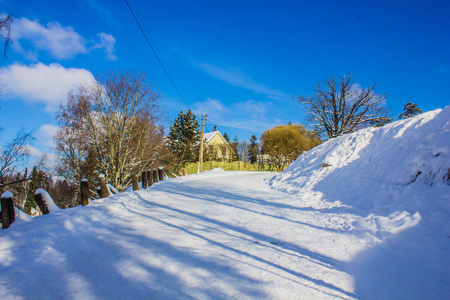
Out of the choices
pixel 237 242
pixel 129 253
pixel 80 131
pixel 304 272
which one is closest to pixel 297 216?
pixel 237 242

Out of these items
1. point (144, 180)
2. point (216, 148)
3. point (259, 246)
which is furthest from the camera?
point (216, 148)

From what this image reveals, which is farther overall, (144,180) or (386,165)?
(144,180)

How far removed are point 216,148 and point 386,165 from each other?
3421 centimetres

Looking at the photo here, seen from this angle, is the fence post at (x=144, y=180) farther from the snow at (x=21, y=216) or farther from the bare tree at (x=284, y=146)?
the bare tree at (x=284, y=146)

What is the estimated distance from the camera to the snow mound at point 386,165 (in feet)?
13.7

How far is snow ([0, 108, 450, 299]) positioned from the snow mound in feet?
0.13

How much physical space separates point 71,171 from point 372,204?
1784 centimetres

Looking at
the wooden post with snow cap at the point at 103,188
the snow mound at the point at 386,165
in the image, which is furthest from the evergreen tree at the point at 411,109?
the wooden post with snow cap at the point at 103,188

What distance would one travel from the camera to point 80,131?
13.8 metres

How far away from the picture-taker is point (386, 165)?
570cm

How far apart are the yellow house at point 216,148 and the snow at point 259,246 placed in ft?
99.5

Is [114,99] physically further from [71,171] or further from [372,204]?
[372,204]

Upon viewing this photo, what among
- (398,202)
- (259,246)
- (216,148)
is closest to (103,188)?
(259,246)

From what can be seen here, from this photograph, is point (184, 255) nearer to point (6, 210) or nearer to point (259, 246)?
point (259, 246)
